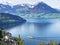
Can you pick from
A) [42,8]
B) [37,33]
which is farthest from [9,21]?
[42,8]

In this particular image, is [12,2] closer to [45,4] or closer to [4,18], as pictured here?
[45,4]

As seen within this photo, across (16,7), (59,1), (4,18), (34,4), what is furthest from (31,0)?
(4,18)

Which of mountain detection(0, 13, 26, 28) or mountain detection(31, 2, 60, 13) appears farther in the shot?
mountain detection(31, 2, 60, 13)

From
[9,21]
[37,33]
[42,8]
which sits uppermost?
[42,8]

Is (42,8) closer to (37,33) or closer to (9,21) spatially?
(9,21)

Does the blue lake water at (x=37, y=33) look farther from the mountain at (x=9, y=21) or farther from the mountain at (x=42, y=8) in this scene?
the mountain at (x=42, y=8)

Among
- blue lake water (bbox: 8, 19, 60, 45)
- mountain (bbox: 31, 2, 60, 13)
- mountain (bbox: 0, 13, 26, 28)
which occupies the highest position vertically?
mountain (bbox: 31, 2, 60, 13)

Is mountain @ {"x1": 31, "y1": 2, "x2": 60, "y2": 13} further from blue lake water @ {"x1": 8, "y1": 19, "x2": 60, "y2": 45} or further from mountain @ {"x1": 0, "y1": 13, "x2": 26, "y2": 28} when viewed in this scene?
blue lake water @ {"x1": 8, "y1": 19, "x2": 60, "y2": 45}

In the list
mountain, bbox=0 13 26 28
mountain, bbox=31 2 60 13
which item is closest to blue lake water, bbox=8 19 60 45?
mountain, bbox=0 13 26 28

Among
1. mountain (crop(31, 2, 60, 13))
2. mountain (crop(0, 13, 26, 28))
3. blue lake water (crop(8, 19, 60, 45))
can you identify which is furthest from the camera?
mountain (crop(31, 2, 60, 13))

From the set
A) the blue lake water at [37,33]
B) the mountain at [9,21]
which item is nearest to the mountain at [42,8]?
the mountain at [9,21]

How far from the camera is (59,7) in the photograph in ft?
238

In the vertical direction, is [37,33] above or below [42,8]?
below

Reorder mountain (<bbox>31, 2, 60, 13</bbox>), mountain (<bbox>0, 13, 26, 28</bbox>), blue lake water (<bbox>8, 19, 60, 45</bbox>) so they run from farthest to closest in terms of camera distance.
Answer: mountain (<bbox>31, 2, 60, 13</bbox>)
mountain (<bbox>0, 13, 26, 28</bbox>)
blue lake water (<bbox>8, 19, 60, 45</bbox>)
